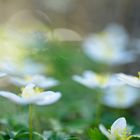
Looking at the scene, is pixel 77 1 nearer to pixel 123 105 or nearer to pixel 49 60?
pixel 49 60

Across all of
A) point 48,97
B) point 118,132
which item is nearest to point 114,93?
point 48,97

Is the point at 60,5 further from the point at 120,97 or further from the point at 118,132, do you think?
the point at 118,132

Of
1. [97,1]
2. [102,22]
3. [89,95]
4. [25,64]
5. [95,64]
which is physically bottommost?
[89,95]

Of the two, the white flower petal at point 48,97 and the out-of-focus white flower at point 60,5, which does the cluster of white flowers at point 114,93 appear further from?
the out-of-focus white flower at point 60,5

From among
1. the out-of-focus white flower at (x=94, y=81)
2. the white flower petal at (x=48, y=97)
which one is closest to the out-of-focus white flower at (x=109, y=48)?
the out-of-focus white flower at (x=94, y=81)

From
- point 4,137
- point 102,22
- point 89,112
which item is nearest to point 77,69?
point 89,112

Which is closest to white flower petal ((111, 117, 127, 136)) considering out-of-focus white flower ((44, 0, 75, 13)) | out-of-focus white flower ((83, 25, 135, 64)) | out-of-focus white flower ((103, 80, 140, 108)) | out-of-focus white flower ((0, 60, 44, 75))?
out-of-focus white flower ((103, 80, 140, 108))

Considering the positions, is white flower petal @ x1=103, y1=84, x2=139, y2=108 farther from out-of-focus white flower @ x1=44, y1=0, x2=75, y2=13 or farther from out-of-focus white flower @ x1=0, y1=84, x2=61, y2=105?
out-of-focus white flower @ x1=44, y1=0, x2=75, y2=13
